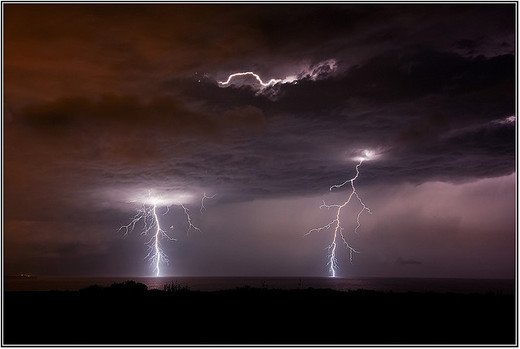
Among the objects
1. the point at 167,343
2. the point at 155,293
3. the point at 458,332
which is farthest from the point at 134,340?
the point at 458,332

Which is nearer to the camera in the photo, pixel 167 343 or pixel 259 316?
pixel 167 343

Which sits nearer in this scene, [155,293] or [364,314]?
[364,314]

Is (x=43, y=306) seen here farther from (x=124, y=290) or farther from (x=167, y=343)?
(x=167, y=343)

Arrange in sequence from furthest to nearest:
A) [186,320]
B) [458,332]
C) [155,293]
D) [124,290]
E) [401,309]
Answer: [124,290]
[155,293]
[401,309]
[186,320]
[458,332]

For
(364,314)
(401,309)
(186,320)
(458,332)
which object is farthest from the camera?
(401,309)

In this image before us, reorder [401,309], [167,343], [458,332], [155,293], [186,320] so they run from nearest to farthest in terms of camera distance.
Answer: [167,343] → [458,332] → [186,320] → [401,309] → [155,293]

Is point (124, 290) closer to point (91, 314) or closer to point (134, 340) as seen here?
point (91, 314)

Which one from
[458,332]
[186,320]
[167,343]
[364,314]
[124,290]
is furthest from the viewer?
[124,290]

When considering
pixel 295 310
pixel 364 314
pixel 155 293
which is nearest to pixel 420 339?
pixel 364 314

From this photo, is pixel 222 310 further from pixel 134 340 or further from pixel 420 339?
pixel 420 339
